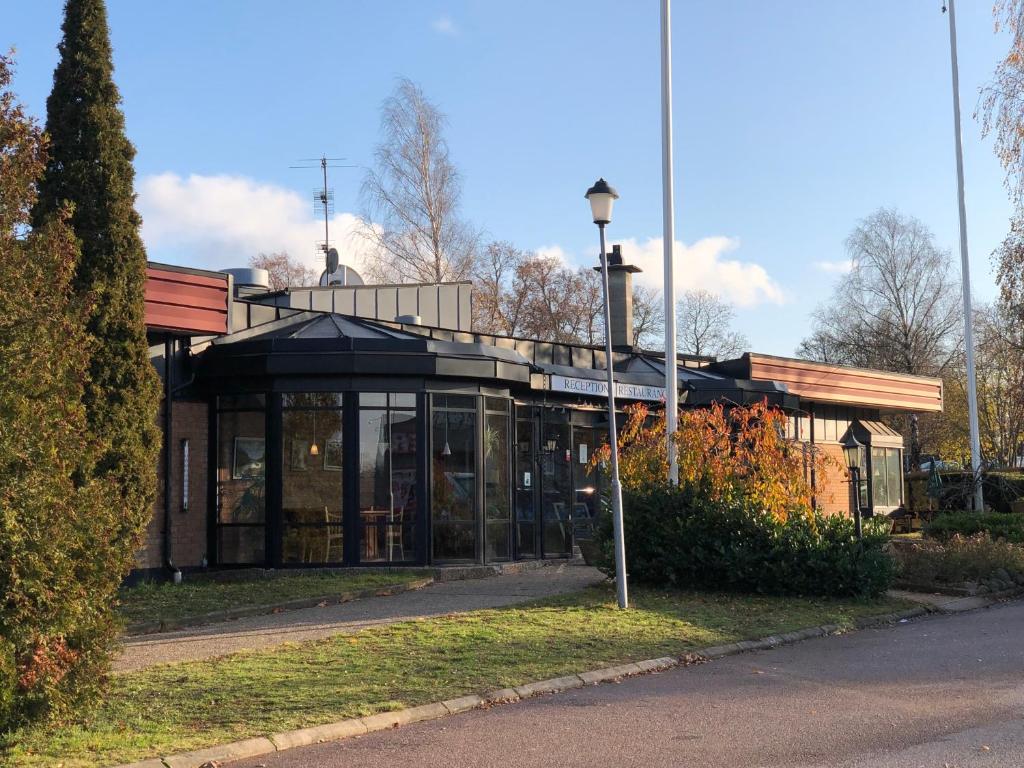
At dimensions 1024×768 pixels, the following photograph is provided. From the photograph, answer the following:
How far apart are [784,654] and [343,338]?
877 centimetres

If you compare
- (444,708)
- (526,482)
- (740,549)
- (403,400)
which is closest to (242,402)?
(403,400)

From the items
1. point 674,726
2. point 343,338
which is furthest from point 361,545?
point 674,726

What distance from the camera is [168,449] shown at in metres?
16.6

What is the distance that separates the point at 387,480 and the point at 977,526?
1166cm

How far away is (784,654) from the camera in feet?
36.7

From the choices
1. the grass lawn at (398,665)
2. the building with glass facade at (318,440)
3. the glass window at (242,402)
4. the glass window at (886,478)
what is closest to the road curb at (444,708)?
the grass lawn at (398,665)

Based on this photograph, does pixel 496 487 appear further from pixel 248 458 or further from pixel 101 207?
pixel 101 207

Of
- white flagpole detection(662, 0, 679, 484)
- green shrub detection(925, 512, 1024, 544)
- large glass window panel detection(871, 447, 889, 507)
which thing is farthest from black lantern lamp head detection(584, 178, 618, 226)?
large glass window panel detection(871, 447, 889, 507)

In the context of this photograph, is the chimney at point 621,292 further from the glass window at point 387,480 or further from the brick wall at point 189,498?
the brick wall at point 189,498

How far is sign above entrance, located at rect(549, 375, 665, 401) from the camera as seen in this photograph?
2032 centimetres

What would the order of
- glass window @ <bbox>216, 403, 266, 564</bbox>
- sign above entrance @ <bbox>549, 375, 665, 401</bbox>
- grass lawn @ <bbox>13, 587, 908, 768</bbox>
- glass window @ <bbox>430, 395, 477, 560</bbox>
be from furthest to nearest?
sign above entrance @ <bbox>549, 375, 665, 401</bbox> → glass window @ <bbox>430, 395, 477, 560</bbox> → glass window @ <bbox>216, 403, 266, 564</bbox> → grass lawn @ <bbox>13, 587, 908, 768</bbox>

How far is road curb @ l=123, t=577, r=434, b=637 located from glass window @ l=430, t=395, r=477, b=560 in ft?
5.27

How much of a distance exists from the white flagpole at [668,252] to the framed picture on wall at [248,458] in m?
6.35

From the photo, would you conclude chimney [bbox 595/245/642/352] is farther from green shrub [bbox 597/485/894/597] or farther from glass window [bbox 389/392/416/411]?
green shrub [bbox 597/485/894/597]
